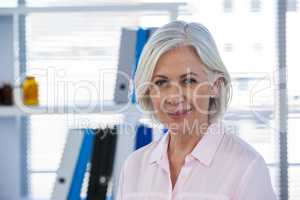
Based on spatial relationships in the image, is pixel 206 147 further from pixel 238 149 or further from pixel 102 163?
pixel 102 163

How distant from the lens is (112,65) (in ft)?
8.80

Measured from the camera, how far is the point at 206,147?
134 centimetres

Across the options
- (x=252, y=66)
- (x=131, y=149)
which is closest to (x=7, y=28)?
(x=131, y=149)

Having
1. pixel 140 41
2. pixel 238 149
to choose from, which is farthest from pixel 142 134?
pixel 238 149

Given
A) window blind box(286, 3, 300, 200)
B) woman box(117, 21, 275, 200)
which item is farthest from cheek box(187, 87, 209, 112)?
window blind box(286, 3, 300, 200)

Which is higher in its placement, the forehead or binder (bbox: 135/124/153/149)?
the forehead

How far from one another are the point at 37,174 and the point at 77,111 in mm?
955

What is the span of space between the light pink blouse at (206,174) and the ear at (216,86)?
0.29ft

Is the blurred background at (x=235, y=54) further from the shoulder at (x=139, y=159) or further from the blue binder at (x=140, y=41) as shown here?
the shoulder at (x=139, y=159)

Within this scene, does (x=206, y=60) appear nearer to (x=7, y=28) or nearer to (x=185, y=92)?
(x=185, y=92)

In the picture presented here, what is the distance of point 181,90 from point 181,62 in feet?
0.25

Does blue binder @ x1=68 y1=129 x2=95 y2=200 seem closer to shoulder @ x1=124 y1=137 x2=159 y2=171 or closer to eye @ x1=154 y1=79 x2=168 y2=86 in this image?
shoulder @ x1=124 y1=137 x2=159 y2=171

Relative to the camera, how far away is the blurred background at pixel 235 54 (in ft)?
8.74

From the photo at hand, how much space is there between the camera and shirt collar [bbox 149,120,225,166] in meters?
1.31
